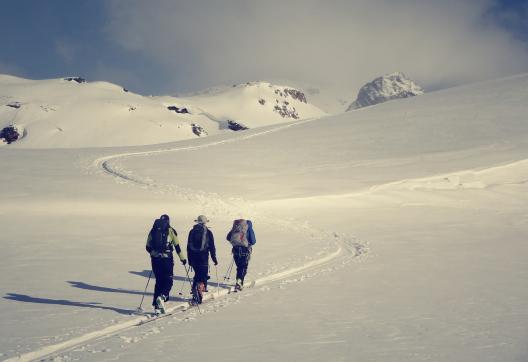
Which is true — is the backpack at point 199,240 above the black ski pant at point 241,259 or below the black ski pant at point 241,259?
above

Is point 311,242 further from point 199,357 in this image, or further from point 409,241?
point 199,357

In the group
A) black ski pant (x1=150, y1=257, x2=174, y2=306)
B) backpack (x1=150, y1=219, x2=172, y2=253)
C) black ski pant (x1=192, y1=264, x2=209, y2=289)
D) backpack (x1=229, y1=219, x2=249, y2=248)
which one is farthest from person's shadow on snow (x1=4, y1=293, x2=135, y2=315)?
backpack (x1=229, y1=219, x2=249, y2=248)

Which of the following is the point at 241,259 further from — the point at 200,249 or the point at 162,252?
the point at 162,252

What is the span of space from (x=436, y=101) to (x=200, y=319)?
61327 millimetres

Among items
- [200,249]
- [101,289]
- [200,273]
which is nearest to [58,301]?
[101,289]

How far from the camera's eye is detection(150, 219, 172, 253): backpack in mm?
9961

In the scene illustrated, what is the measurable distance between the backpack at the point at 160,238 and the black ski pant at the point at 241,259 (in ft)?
7.42

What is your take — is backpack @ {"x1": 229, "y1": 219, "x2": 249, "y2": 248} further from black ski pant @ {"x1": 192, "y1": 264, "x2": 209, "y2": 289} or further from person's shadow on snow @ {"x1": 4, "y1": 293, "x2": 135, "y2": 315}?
person's shadow on snow @ {"x1": 4, "y1": 293, "x2": 135, "y2": 315}

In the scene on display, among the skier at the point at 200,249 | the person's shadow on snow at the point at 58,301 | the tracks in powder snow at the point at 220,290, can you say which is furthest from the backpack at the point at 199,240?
the person's shadow on snow at the point at 58,301

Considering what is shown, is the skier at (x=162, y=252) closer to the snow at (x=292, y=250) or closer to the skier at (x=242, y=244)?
the snow at (x=292, y=250)

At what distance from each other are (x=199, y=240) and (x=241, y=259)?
1405mm

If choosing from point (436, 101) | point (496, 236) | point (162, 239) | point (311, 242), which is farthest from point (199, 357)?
point (436, 101)

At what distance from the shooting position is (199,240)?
10.9 m

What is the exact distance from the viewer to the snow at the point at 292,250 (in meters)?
7.47
